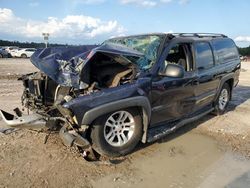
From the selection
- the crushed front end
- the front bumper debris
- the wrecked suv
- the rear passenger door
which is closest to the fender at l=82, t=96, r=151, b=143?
the wrecked suv

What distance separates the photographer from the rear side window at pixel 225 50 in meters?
7.43

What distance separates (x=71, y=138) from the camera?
14.5 ft

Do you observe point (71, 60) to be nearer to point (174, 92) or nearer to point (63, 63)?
point (63, 63)

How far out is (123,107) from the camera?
474 centimetres

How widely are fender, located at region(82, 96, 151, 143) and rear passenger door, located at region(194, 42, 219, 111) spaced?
1630mm

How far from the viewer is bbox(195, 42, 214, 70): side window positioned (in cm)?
645

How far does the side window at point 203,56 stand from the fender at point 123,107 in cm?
187

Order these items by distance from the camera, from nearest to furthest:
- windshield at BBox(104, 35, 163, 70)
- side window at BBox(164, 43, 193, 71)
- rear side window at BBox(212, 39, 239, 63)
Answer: windshield at BBox(104, 35, 163, 70) → side window at BBox(164, 43, 193, 71) → rear side window at BBox(212, 39, 239, 63)

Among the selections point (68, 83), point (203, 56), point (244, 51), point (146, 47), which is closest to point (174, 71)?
point (146, 47)

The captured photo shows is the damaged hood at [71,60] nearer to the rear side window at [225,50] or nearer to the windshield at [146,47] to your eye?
the windshield at [146,47]

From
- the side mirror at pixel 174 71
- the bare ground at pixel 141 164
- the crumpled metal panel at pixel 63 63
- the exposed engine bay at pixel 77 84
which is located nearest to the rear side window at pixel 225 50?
the bare ground at pixel 141 164

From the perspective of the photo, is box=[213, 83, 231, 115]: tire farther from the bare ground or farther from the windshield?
the windshield

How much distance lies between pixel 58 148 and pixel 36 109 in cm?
75

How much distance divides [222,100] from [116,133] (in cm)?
419
